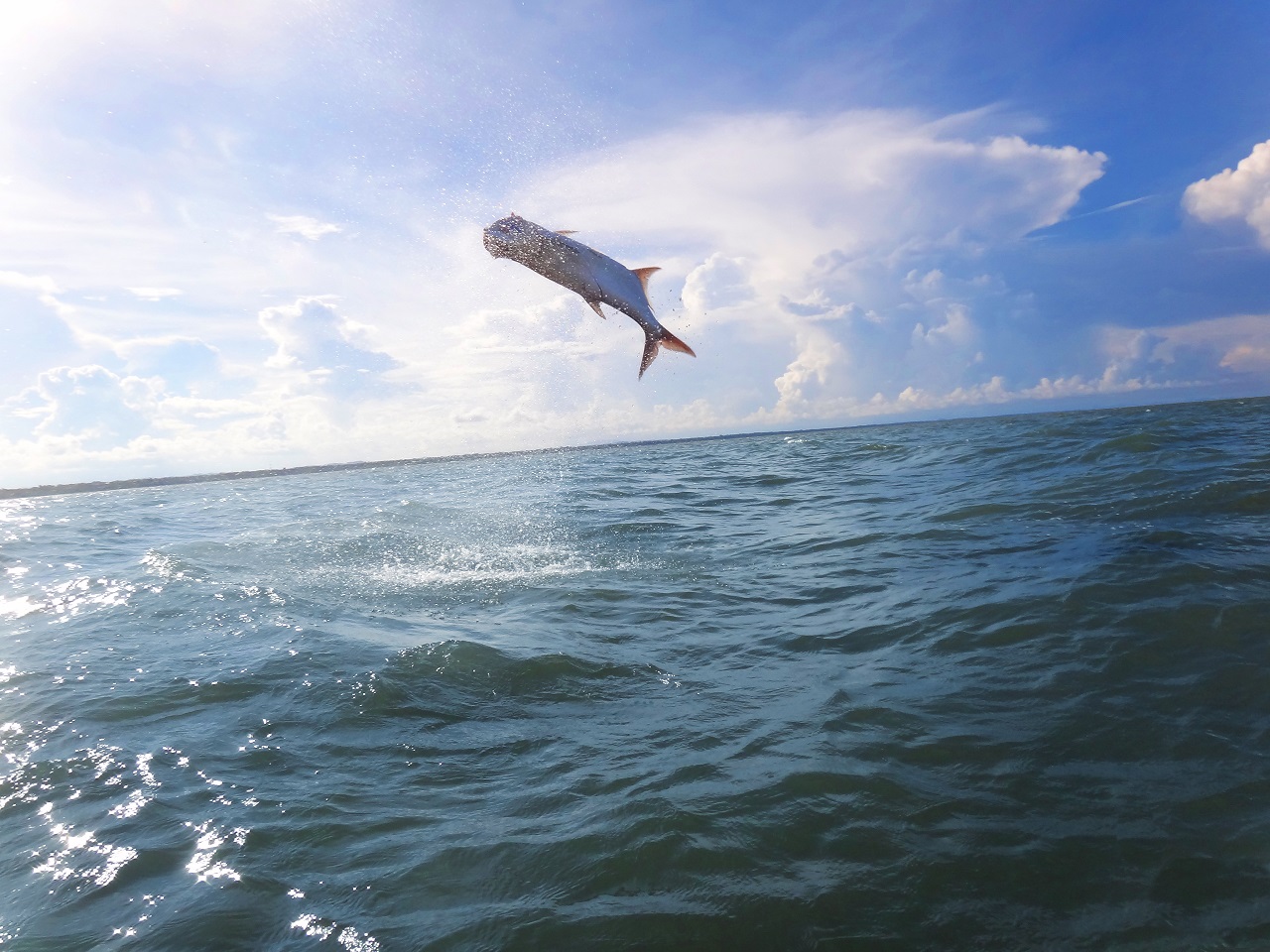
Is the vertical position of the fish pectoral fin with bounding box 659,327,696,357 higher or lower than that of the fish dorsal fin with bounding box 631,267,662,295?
lower

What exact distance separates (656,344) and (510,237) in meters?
1.45

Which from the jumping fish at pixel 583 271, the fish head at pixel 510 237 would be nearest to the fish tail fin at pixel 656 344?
the jumping fish at pixel 583 271

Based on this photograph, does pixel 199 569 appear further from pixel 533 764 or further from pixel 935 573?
pixel 935 573

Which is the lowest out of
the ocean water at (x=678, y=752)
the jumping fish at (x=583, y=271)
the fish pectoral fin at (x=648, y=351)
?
the ocean water at (x=678, y=752)

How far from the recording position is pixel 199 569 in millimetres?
13102

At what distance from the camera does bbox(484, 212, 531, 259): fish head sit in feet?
16.4

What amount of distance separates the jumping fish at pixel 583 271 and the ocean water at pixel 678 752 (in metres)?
3.26

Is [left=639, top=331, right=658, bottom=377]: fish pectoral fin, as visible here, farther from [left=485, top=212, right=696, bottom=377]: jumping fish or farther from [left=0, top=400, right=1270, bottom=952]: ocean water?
[left=0, top=400, right=1270, bottom=952]: ocean water

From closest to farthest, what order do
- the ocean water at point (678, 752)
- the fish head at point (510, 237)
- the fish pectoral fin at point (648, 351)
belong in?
the ocean water at point (678, 752) < the fish head at point (510, 237) < the fish pectoral fin at point (648, 351)

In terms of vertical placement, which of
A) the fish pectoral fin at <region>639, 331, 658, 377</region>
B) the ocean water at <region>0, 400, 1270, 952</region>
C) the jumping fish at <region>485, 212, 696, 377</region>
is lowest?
the ocean water at <region>0, 400, 1270, 952</region>

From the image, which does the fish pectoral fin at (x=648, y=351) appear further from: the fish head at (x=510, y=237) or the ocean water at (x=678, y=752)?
the ocean water at (x=678, y=752)

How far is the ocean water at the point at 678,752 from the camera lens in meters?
3.48

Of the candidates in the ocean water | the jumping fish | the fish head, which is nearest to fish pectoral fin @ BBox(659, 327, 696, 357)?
the jumping fish

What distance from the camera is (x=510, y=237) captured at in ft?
16.5
